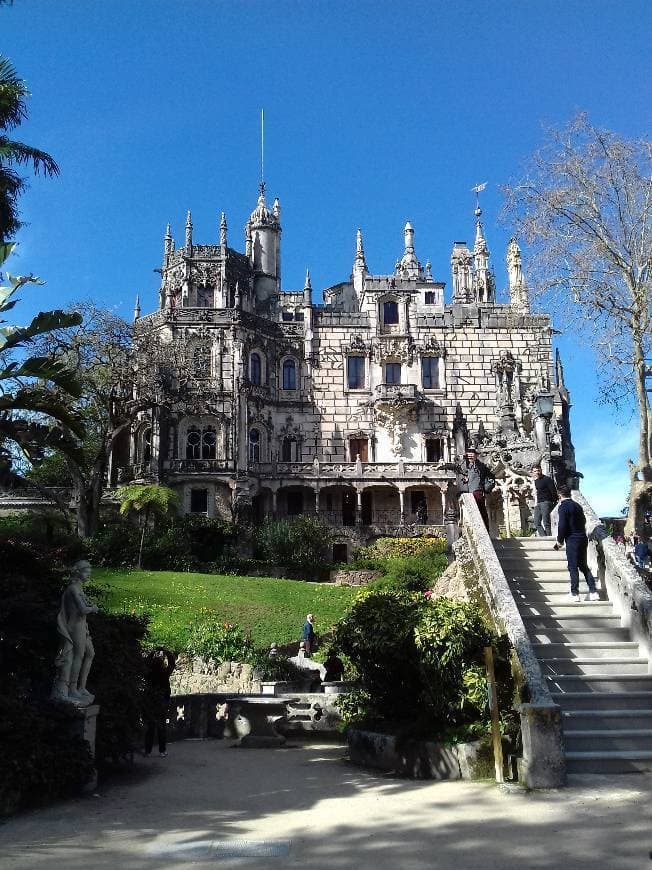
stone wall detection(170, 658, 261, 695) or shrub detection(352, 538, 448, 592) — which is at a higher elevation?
shrub detection(352, 538, 448, 592)

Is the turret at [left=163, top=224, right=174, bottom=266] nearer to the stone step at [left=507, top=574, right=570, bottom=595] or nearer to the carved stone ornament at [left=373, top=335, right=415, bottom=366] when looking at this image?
the carved stone ornament at [left=373, top=335, right=415, bottom=366]

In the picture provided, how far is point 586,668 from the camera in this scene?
36.6 ft

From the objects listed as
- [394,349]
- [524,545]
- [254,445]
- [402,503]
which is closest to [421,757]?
[524,545]

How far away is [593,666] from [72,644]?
705cm

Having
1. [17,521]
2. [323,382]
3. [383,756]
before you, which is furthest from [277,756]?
[323,382]

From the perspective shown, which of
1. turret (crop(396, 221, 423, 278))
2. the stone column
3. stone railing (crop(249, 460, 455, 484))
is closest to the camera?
the stone column

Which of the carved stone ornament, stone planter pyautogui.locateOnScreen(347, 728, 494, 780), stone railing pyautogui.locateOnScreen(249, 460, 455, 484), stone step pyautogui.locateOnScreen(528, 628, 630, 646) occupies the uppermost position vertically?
the carved stone ornament

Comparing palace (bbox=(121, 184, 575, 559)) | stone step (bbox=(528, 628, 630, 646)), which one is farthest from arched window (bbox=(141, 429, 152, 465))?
stone step (bbox=(528, 628, 630, 646))

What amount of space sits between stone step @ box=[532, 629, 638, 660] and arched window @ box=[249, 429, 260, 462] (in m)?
37.5

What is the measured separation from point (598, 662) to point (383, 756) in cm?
327

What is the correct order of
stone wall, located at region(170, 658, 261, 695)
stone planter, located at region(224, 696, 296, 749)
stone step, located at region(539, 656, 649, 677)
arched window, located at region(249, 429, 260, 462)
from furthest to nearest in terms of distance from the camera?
1. arched window, located at region(249, 429, 260, 462)
2. stone wall, located at region(170, 658, 261, 695)
3. stone planter, located at region(224, 696, 296, 749)
4. stone step, located at region(539, 656, 649, 677)

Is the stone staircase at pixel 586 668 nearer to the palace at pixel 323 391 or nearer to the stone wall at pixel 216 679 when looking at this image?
the stone wall at pixel 216 679

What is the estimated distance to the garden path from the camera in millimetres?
6844

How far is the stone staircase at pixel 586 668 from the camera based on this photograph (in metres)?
9.66
